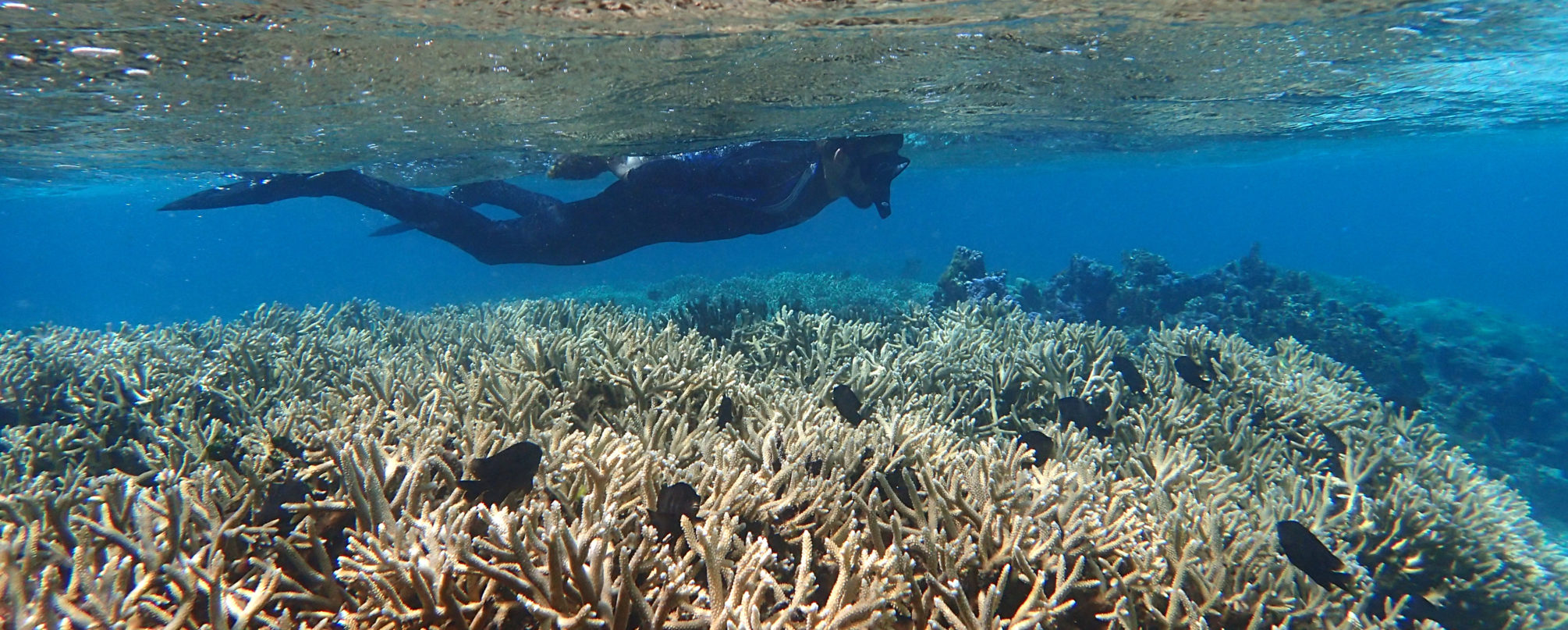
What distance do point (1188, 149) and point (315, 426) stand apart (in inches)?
1289

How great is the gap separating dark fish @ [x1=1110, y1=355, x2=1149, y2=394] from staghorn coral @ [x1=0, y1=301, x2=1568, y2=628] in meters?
0.10

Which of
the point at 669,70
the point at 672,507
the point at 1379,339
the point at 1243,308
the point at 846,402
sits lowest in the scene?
the point at 1379,339

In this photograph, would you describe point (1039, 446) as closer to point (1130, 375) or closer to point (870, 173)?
point (1130, 375)

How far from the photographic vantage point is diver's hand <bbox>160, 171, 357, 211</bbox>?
9.92 m

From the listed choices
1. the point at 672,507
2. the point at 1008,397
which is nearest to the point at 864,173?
the point at 1008,397

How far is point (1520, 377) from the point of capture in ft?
45.7

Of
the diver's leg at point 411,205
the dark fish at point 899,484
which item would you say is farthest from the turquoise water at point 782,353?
the diver's leg at point 411,205

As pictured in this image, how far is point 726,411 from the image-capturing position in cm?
502

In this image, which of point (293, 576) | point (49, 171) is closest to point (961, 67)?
point (293, 576)

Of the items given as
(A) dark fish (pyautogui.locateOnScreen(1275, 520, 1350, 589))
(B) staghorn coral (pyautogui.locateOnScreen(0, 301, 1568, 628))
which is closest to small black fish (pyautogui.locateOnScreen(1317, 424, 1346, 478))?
(B) staghorn coral (pyautogui.locateOnScreen(0, 301, 1568, 628))

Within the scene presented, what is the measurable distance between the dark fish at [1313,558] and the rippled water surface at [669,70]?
6246 millimetres

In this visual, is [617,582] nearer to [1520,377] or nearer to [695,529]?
[695,529]

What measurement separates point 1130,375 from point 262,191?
12.8 metres

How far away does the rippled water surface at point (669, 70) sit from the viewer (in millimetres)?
7227
